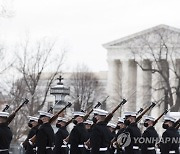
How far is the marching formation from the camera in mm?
16812

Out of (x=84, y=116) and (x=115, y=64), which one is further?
(x=115, y=64)

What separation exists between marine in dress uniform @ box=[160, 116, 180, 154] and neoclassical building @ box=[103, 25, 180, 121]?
42.1 m

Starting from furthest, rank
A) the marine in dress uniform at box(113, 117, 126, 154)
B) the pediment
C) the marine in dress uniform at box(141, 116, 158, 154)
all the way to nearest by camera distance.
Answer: the pediment, the marine in dress uniform at box(113, 117, 126, 154), the marine in dress uniform at box(141, 116, 158, 154)

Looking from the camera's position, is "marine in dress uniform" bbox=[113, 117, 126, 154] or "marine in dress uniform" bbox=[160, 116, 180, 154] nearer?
"marine in dress uniform" bbox=[160, 116, 180, 154]

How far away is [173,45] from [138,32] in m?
16.4

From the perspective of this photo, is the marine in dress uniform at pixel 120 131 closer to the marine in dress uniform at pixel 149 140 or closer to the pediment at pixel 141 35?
the marine in dress uniform at pixel 149 140

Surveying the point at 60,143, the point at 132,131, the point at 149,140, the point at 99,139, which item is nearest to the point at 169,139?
the point at 149,140

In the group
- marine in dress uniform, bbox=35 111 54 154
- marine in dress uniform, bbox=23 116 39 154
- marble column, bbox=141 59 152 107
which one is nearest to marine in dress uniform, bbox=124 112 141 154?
marine in dress uniform, bbox=35 111 54 154

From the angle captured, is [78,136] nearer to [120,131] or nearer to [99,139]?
[99,139]

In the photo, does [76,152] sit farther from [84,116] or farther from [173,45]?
[173,45]

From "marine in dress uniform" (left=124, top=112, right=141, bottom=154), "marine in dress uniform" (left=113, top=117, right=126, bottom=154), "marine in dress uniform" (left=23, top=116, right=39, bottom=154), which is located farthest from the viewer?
"marine in dress uniform" (left=23, top=116, right=39, bottom=154)

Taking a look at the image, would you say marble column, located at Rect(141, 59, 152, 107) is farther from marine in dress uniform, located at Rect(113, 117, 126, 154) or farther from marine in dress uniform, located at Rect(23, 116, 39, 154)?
marine in dress uniform, located at Rect(23, 116, 39, 154)

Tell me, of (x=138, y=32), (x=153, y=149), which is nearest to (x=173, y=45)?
(x=138, y=32)

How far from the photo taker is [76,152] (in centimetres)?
1822
